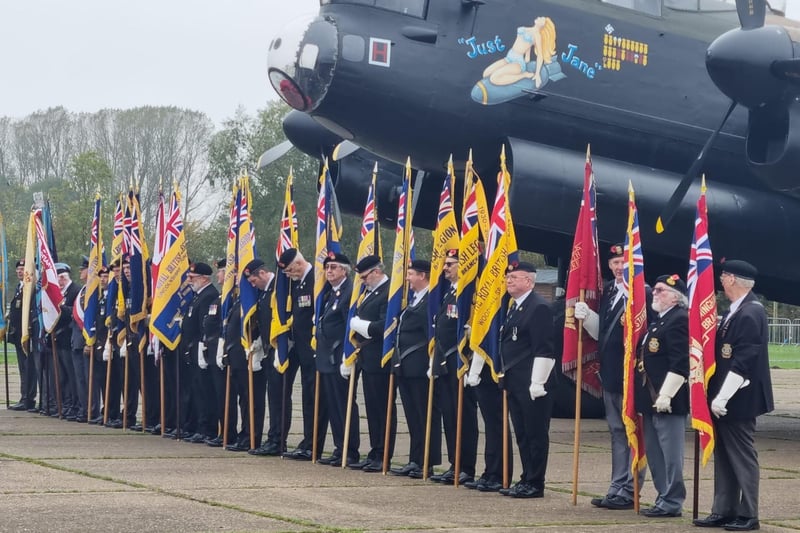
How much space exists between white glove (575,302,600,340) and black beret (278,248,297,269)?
11.9 ft

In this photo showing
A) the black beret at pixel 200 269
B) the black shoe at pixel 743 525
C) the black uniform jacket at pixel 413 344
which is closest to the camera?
the black shoe at pixel 743 525

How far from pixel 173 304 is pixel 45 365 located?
13.0 feet

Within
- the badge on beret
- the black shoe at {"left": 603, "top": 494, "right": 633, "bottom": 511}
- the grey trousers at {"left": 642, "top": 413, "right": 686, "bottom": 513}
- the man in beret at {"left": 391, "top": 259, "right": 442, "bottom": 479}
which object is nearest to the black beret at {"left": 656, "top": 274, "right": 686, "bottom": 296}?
the badge on beret

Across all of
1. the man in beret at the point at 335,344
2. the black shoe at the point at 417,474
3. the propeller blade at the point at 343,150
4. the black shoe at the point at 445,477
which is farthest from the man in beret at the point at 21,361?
the black shoe at the point at 445,477

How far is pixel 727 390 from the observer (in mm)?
7727

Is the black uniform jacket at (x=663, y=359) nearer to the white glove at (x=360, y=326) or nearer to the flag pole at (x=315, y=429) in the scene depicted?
the white glove at (x=360, y=326)

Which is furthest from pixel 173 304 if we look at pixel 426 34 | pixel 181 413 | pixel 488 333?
pixel 488 333

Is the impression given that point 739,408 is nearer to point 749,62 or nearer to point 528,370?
point 528,370

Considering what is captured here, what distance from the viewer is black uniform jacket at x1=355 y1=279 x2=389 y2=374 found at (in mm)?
10812

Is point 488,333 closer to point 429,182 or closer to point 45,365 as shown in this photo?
point 429,182

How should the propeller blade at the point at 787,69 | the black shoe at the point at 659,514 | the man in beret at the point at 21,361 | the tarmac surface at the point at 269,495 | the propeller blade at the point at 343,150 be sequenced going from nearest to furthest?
the tarmac surface at the point at 269,495 < the black shoe at the point at 659,514 < the propeller blade at the point at 787,69 < the propeller blade at the point at 343,150 < the man in beret at the point at 21,361

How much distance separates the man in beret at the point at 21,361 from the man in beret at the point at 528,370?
9.19 metres

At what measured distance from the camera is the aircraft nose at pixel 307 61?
487 inches

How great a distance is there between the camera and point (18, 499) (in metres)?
8.23
